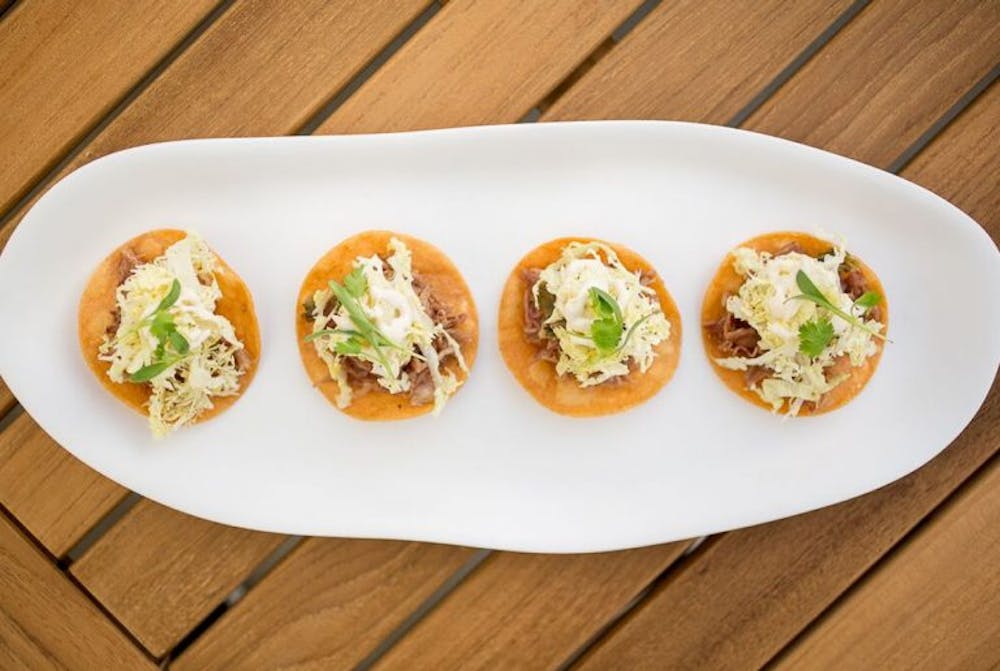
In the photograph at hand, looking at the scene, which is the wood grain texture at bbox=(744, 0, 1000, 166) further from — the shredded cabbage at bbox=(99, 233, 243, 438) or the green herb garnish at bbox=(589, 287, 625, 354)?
the shredded cabbage at bbox=(99, 233, 243, 438)

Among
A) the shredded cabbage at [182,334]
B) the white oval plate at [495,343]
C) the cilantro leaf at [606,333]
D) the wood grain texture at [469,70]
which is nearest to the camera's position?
the cilantro leaf at [606,333]

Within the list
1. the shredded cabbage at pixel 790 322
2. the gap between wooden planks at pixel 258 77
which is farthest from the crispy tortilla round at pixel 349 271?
the shredded cabbage at pixel 790 322

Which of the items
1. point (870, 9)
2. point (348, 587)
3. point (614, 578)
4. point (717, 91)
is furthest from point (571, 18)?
point (348, 587)

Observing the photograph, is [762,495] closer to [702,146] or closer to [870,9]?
[702,146]

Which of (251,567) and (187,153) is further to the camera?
Answer: (251,567)

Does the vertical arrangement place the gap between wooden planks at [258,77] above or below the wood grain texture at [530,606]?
above

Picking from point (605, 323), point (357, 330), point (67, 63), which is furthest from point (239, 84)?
point (605, 323)

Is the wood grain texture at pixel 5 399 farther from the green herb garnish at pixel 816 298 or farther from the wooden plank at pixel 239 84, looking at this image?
the green herb garnish at pixel 816 298
